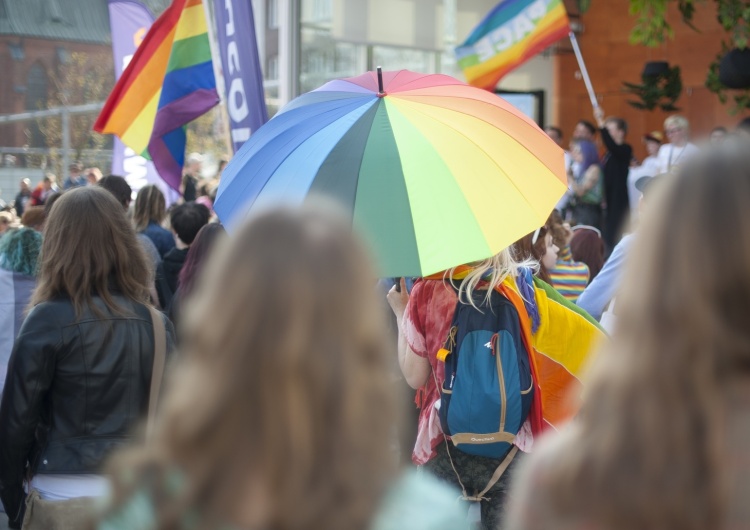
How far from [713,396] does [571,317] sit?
2.61m

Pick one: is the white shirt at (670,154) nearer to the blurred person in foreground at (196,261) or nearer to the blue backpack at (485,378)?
the blurred person in foreground at (196,261)

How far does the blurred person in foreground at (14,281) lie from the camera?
5.79 m

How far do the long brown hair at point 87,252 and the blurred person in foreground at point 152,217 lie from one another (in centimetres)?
448

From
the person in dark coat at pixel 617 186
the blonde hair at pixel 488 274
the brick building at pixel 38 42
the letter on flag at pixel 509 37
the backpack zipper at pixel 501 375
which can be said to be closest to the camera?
the backpack zipper at pixel 501 375

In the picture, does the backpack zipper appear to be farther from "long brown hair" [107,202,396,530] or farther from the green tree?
the green tree

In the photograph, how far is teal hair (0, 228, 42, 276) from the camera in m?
5.86

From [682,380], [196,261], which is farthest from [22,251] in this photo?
[682,380]

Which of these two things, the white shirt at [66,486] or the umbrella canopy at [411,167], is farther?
the umbrella canopy at [411,167]

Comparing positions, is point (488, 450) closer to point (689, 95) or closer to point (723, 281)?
point (723, 281)

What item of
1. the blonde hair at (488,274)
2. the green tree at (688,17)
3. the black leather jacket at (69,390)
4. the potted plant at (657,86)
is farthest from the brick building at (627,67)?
the black leather jacket at (69,390)

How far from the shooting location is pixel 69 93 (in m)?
37.6

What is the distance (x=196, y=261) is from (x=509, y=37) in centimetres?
540

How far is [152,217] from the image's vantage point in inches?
334

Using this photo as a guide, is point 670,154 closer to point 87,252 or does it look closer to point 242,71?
point 242,71
